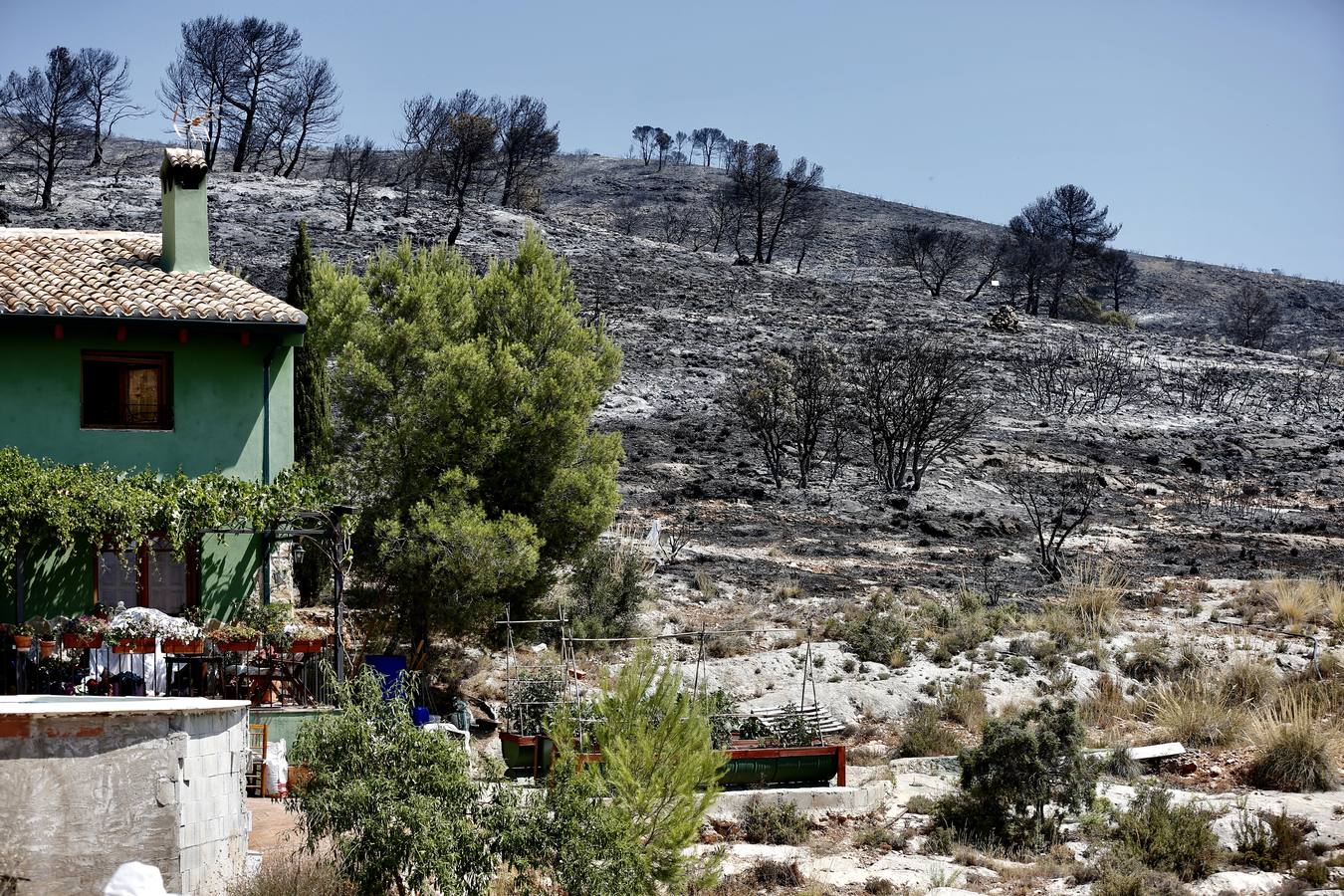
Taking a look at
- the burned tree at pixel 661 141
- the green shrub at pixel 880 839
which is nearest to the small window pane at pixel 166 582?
the green shrub at pixel 880 839

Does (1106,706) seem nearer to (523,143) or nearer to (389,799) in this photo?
(389,799)

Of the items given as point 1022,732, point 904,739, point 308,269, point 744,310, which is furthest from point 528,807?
point 744,310

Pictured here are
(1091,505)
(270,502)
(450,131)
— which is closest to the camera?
(270,502)

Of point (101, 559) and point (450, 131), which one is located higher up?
point (450, 131)

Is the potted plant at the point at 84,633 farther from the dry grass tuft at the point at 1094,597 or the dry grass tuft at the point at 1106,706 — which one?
the dry grass tuft at the point at 1094,597

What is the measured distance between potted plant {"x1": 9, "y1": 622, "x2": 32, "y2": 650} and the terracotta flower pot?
80.7 inches

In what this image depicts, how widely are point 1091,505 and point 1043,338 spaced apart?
27.1m

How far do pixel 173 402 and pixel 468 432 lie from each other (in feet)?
15.7

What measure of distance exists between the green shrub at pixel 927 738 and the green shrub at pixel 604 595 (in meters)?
6.51

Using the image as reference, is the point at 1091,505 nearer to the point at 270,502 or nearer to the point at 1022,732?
the point at 1022,732

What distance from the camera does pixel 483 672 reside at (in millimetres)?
23031

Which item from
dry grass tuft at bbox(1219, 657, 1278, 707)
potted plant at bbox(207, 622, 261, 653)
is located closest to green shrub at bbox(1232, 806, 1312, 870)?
dry grass tuft at bbox(1219, 657, 1278, 707)

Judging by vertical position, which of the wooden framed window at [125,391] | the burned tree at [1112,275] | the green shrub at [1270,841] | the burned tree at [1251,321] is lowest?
the green shrub at [1270,841]

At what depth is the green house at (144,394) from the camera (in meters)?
17.0
